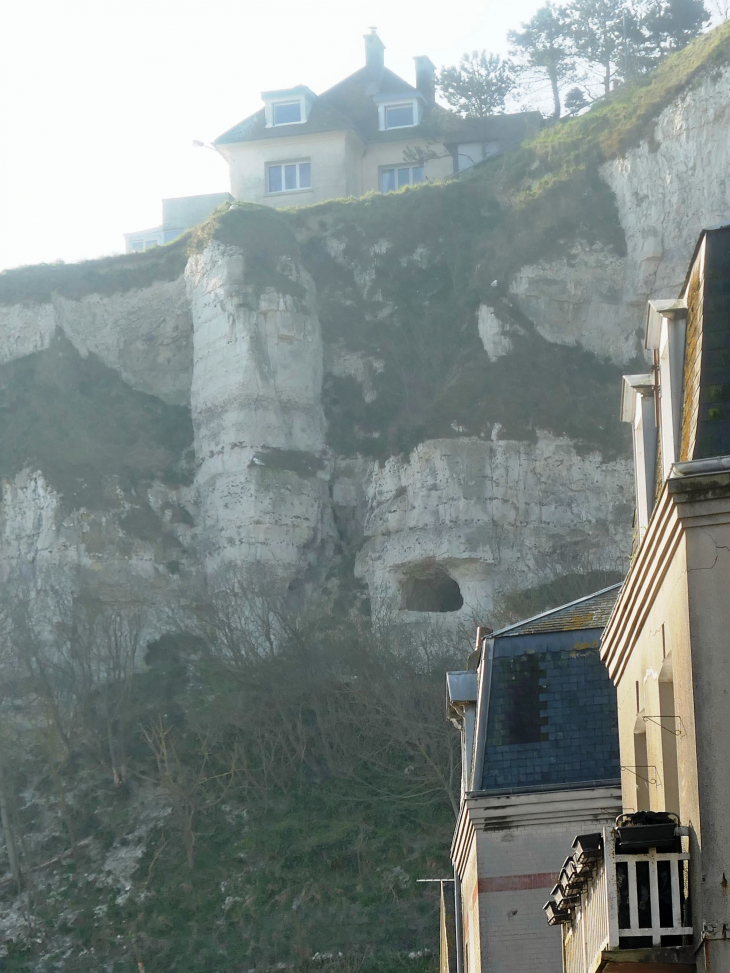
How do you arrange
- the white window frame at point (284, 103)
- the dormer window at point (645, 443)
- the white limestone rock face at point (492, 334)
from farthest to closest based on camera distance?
the white window frame at point (284, 103) → the white limestone rock face at point (492, 334) → the dormer window at point (645, 443)

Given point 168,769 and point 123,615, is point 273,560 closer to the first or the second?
point 123,615

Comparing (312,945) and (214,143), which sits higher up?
(214,143)

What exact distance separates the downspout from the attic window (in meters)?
54.8

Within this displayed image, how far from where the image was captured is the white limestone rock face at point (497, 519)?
4731cm

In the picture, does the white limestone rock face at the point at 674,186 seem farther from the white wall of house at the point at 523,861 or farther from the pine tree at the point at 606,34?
the white wall of house at the point at 523,861

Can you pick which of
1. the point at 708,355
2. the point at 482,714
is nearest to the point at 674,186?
the point at 482,714

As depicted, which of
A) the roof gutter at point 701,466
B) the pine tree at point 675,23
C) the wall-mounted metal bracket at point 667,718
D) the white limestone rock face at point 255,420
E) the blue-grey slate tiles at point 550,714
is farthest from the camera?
the pine tree at point 675,23

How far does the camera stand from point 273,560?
50.2 m

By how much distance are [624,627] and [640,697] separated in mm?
481

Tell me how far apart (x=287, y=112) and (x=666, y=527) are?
2429 inches

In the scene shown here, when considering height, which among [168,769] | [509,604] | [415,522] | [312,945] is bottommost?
[312,945]

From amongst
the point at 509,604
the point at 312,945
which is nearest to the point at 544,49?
the point at 509,604

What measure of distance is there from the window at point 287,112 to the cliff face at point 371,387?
953cm

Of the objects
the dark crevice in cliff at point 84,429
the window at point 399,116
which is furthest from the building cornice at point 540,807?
the window at point 399,116
